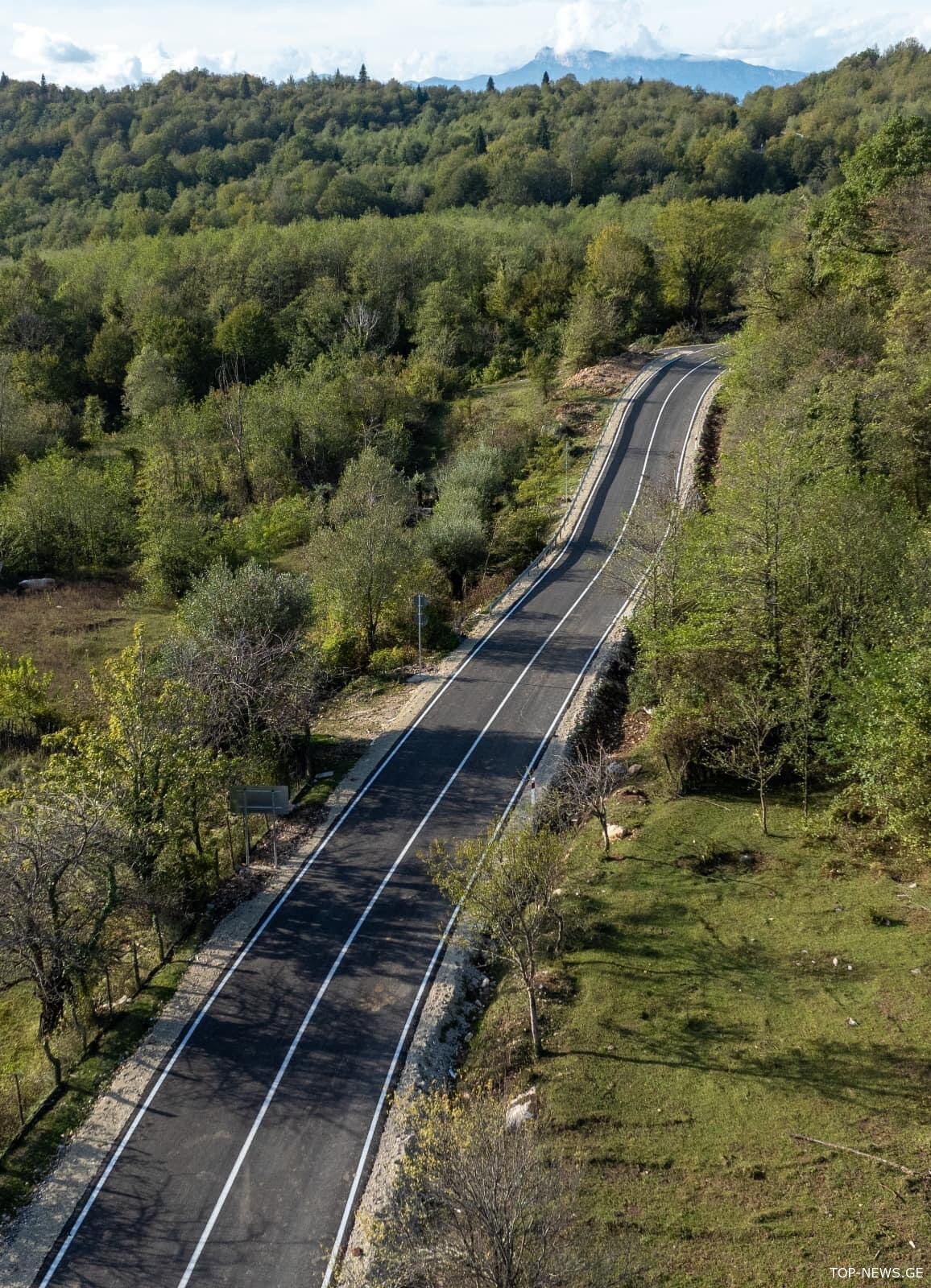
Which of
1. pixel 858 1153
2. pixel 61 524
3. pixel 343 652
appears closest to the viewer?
pixel 858 1153

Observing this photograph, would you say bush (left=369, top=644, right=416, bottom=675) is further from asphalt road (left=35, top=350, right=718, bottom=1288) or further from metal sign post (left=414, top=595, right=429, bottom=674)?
asphalt road (left=35, top=350, right=718, bottom=1288)

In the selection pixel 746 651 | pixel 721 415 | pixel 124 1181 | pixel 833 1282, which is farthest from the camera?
pixel 721 415

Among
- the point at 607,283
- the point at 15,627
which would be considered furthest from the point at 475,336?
the point at 15,627

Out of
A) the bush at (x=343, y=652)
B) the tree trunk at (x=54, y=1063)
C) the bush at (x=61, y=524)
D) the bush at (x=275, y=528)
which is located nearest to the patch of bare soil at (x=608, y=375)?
the bush at (x=275, y=528)

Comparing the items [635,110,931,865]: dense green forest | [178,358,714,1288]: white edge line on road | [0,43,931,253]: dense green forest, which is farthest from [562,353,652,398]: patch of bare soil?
[0,43,931,253]: dense green forest

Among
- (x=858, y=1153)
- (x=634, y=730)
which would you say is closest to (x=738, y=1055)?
(x=858, y=1153)

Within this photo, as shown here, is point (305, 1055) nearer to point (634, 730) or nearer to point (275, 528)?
point (634, 730)

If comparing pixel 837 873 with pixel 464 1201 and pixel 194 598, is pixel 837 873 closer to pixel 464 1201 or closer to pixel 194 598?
pixel 464 1201
